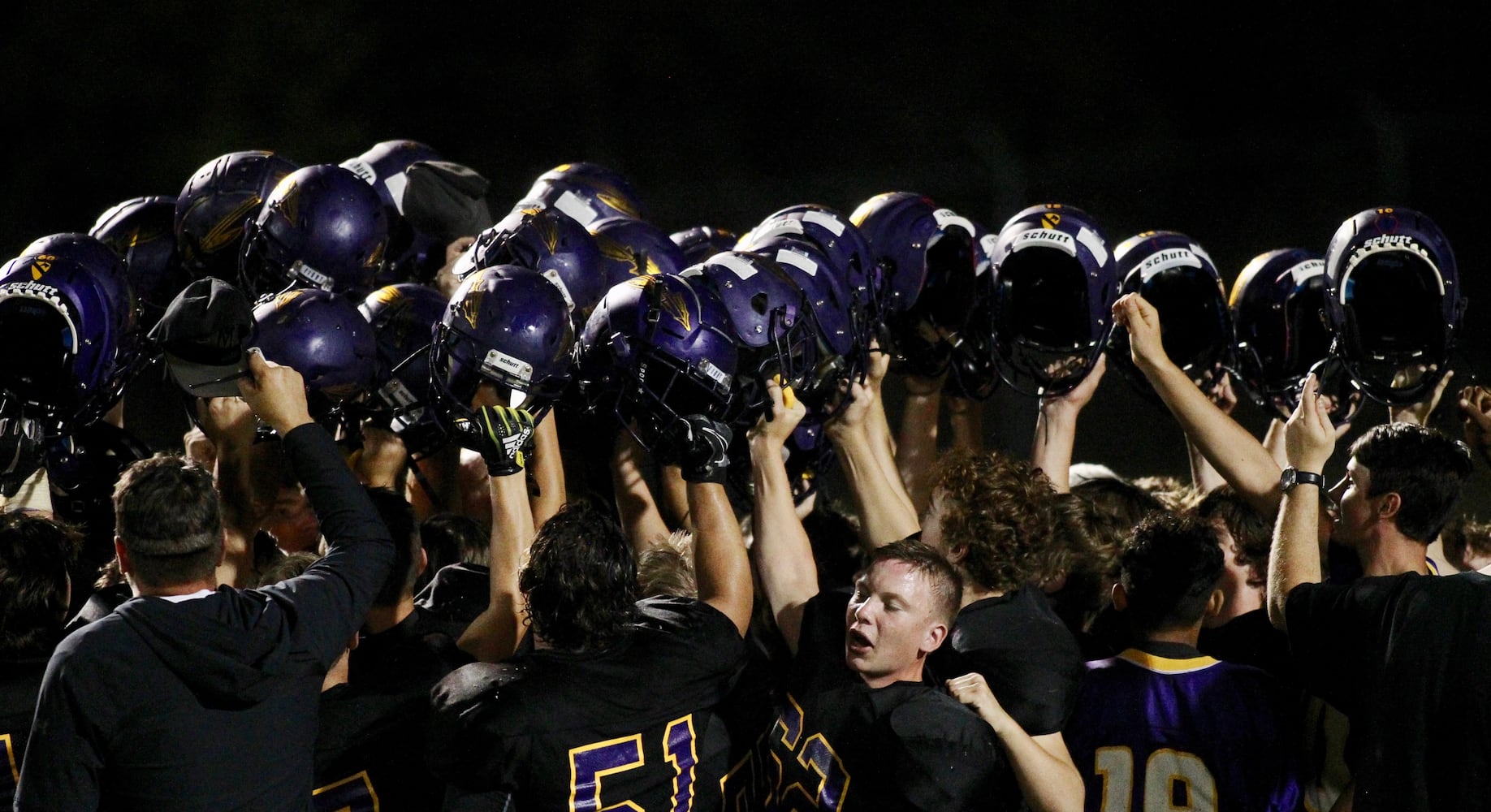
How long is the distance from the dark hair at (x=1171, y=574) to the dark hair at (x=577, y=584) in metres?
0.95

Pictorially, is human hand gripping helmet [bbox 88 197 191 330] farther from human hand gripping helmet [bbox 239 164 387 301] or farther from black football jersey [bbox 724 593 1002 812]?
black football jersey [bbox 724 593 1002 812]

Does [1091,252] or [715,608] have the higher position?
[1091,252]

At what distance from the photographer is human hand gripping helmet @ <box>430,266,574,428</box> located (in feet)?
8.29

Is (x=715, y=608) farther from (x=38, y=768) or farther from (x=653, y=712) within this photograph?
(x=38, y=768)

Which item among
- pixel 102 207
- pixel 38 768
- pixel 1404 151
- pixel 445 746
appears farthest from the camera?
pixel 102 207

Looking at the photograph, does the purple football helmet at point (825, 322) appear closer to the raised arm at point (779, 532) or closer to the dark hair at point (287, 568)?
the raised arm at point (779, 532)

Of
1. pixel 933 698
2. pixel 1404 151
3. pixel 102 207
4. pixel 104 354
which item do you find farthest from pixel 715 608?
pixel 102 207

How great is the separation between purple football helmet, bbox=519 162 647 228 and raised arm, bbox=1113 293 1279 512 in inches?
52.1

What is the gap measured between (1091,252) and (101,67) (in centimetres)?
595

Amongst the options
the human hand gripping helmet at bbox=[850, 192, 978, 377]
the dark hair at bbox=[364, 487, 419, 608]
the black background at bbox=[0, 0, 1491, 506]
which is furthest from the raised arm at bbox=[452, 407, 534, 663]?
the black background at bbox=[0, 0, 1491, 506]

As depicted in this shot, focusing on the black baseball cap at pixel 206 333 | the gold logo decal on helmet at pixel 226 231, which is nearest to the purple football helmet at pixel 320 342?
the black baseball cap at pixel 206 333

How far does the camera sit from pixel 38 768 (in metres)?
1.83

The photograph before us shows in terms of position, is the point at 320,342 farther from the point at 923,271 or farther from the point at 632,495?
the point at 923,271

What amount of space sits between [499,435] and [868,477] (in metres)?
0.82
